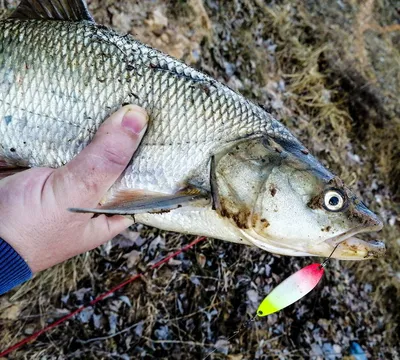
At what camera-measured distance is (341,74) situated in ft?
24.0

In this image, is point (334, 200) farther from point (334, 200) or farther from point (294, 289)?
point (294, 289)

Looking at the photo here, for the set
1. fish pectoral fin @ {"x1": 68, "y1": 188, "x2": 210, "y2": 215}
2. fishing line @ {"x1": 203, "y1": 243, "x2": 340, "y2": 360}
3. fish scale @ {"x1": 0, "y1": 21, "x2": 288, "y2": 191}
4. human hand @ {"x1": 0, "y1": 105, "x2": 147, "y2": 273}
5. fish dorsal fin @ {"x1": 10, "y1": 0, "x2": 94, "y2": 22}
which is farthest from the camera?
fishing line @ {"x1": 203, "y1": 243, "x2": 340, "y2": 360}

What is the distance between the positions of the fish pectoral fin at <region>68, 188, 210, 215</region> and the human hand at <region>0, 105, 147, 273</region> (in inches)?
4.4

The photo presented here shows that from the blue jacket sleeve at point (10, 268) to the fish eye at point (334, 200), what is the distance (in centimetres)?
161

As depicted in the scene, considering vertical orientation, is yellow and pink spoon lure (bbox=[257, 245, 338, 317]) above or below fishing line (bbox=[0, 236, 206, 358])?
above

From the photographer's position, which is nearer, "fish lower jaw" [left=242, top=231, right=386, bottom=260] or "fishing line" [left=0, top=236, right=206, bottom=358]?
"fish lower jaw" [left=242, top=231, right=386, bottom=260]

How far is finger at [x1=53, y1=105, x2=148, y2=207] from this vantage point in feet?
7.02

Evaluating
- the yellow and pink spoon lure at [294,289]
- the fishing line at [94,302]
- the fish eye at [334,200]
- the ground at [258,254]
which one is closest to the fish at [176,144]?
the fish eye at [334,200]

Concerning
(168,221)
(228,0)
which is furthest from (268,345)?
(228,0)

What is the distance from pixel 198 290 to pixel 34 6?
2714 millimetres

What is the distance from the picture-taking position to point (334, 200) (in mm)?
2186

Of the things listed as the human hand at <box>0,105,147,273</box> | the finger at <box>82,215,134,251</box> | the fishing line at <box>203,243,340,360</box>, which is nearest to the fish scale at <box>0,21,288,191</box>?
the human hand at <box>0,105,147,273</box>

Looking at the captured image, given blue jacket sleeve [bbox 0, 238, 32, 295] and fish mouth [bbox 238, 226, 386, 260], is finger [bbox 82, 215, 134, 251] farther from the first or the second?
fish mouth [bbox 238, 226, 386, 260]

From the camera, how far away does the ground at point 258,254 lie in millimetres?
3613
